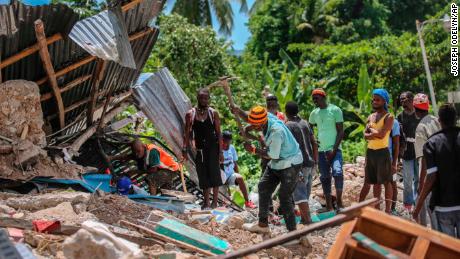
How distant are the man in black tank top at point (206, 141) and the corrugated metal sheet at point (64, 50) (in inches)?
61.4

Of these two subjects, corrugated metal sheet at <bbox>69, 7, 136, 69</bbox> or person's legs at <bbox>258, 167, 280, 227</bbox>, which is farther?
corrugated metal sheet at <bbox>69, 7, 136, 69</bbox>

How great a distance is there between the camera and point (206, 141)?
28.0 ft

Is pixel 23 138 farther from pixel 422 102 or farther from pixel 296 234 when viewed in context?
pixel 296 234

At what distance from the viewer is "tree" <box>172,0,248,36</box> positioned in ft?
85.5

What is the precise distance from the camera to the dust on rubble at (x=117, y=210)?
22.3 feet

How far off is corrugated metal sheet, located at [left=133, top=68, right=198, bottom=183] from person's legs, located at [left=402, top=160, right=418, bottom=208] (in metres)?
2.95

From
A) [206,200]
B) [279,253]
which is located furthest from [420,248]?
[206,200]

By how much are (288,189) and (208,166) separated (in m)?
1.89

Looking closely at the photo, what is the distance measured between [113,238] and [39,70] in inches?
173

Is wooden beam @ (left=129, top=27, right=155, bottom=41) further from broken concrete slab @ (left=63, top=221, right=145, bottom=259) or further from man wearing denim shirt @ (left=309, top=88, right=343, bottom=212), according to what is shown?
broken concrete slab @ (left=63, top=221, right=145, bottom=259)

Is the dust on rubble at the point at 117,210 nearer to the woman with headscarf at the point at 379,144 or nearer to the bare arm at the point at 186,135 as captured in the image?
the bare arm at the point at 186,135

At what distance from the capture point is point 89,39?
24.5 ft

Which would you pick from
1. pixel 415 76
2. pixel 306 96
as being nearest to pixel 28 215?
pixel 306 96

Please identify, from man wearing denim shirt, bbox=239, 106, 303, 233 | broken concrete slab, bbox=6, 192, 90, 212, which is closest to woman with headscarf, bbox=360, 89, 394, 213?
man wearing denim shirt, bbox=239, 106, 303, 233
